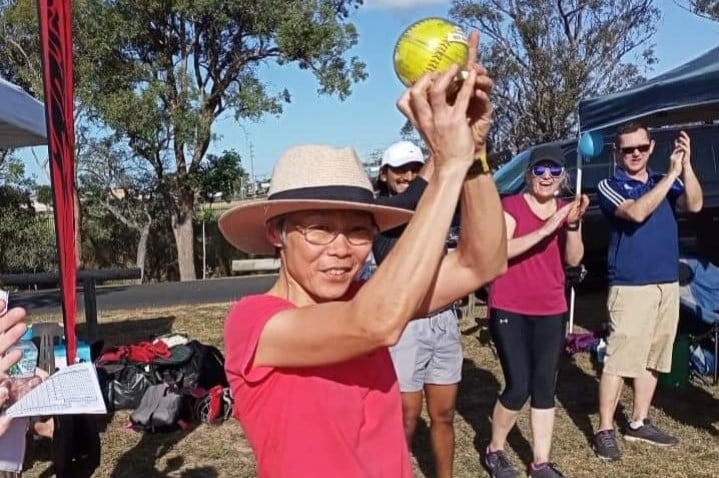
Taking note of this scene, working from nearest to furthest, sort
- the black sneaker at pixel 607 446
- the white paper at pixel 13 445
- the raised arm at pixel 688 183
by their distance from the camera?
the white paper at pixel 13 445 → the raised arm at pixel 688 183 → the black sneaker at pixel 607 446

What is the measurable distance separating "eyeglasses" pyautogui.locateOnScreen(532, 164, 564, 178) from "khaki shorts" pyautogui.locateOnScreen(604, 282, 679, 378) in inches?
36.4

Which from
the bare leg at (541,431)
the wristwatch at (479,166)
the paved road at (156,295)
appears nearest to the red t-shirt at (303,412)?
the wristwatch at (479,166)

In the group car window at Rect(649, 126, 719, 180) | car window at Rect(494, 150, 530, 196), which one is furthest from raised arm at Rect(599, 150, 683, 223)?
car window at Rect(649, 126, 719, 180)

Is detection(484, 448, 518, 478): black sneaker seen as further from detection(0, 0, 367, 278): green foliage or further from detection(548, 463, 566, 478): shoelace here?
detection(0, 0, 367, 278): green foliage

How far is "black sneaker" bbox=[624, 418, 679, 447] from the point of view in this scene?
5184 mm

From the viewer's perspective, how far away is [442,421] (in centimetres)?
417

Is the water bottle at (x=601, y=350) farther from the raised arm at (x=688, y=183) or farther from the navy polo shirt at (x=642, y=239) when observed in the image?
the raised arm at (x=688, y=183)

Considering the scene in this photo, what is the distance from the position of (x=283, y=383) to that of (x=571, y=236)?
10.5 feet

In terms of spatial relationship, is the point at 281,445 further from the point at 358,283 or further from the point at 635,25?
the point at 635,25

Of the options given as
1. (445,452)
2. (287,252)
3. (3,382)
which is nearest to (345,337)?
(287,252)

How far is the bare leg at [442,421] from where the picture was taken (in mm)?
4133

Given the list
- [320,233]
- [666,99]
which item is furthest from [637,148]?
[320,233]

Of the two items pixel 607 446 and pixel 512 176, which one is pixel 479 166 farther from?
pixel 512 176

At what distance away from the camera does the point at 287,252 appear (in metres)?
1.76
